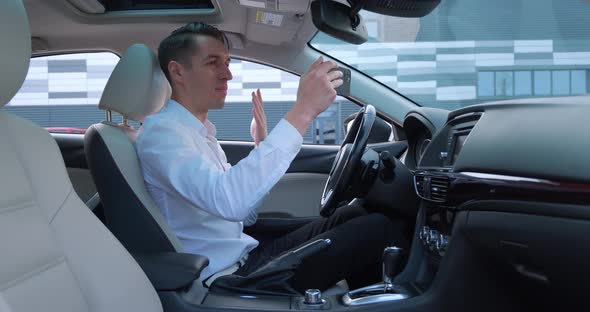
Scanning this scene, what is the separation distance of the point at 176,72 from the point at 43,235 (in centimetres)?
88

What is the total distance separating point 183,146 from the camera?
5.51 feet

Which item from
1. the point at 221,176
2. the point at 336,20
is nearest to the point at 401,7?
the point at 336,20

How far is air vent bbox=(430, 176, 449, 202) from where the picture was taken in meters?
1.52

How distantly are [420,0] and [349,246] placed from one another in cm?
88

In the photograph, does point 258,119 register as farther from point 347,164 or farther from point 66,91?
point 66,91

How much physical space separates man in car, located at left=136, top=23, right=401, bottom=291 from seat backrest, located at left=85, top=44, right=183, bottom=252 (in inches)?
2.2

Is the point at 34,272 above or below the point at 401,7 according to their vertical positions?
below

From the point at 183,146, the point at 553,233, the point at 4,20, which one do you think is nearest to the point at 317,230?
the point at 183,146

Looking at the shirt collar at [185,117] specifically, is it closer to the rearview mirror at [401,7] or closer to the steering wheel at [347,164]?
the steering wheel at [347,164]

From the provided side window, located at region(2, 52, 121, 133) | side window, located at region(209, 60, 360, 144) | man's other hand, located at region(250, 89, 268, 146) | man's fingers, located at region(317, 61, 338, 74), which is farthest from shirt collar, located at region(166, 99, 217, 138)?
side window, located at region(2, 52, 121, 133)

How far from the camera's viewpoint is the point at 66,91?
15.0ft

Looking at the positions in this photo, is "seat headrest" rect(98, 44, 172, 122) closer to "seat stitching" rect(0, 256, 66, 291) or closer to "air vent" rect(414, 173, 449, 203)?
"seat stitching" rect(0, 256, 66, 291)

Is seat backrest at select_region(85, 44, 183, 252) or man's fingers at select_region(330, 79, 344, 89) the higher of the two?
man's fingers at select_region(330, 79, 344, 89)

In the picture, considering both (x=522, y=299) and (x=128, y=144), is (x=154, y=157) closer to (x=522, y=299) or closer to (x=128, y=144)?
(x=128, y=144)
